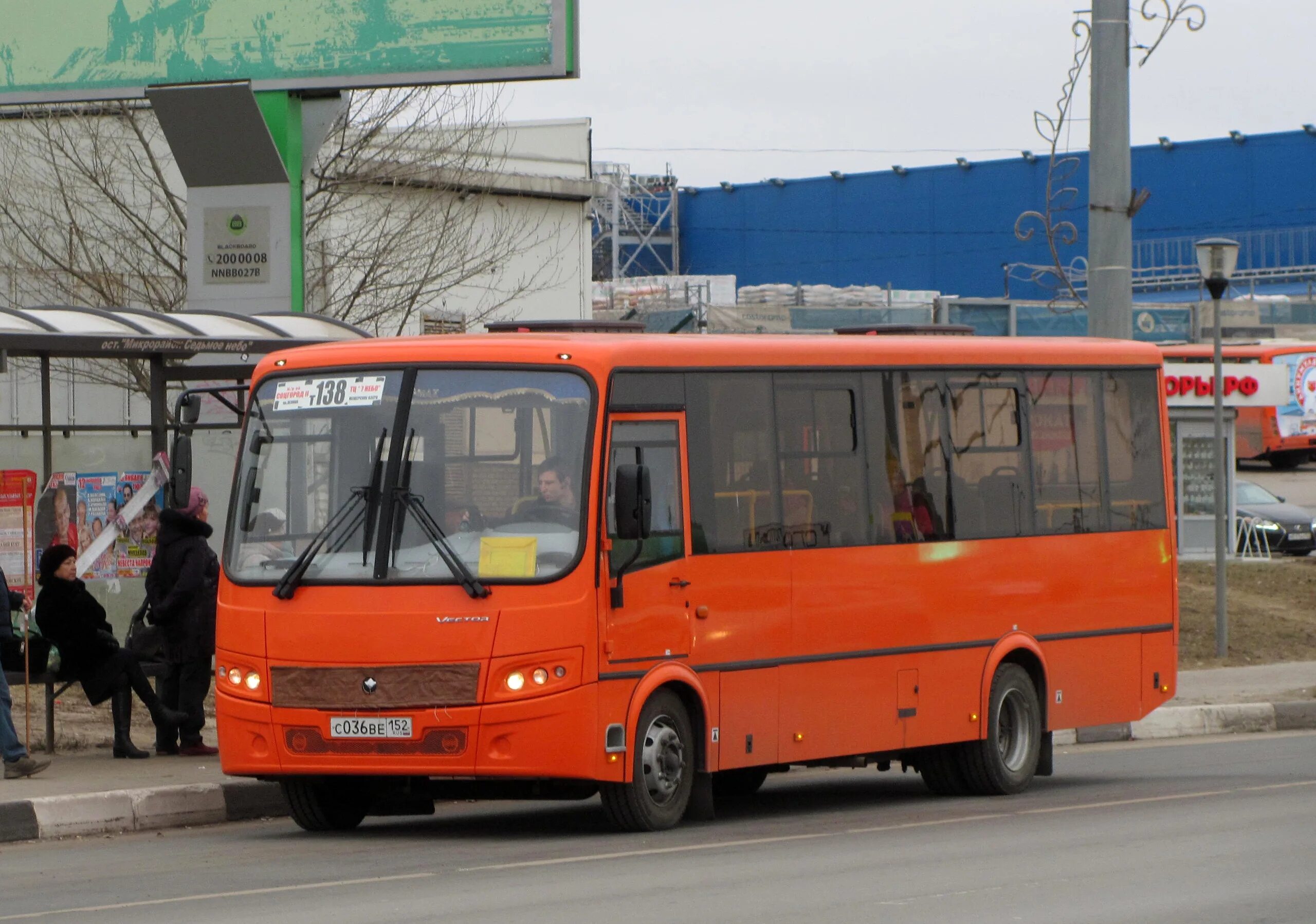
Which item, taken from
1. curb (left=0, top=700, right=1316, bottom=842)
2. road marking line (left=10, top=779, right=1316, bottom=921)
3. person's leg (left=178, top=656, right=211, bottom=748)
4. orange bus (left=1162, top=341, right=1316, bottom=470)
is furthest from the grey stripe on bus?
orange bus (left=1162, top=341, right=1316, bottom=470)

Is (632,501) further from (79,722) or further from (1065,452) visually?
(79,722)

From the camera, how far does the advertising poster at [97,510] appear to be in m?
14.4

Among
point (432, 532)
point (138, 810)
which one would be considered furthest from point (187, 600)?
point (432, 532)

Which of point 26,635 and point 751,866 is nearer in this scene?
point 751,866

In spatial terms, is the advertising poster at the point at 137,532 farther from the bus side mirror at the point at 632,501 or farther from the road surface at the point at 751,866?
the bus side mirror at the point at 632,501

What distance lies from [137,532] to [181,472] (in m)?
3.00

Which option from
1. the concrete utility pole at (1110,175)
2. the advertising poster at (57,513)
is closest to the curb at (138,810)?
the advertising poster at (57,513)

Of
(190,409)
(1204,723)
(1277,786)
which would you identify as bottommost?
(1204,723)

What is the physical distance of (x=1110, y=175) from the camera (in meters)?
17.5

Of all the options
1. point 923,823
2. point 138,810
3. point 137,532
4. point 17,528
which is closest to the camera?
point 923,823

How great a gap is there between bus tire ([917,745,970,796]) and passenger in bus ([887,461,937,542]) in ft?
5.15

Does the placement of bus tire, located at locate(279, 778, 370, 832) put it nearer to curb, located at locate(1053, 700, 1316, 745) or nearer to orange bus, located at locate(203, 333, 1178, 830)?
orange bus, located at locate(203, 333, 1178, 830)

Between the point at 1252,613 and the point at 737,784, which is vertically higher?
the point at 1252,613

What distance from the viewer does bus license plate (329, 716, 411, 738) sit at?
10305mm
